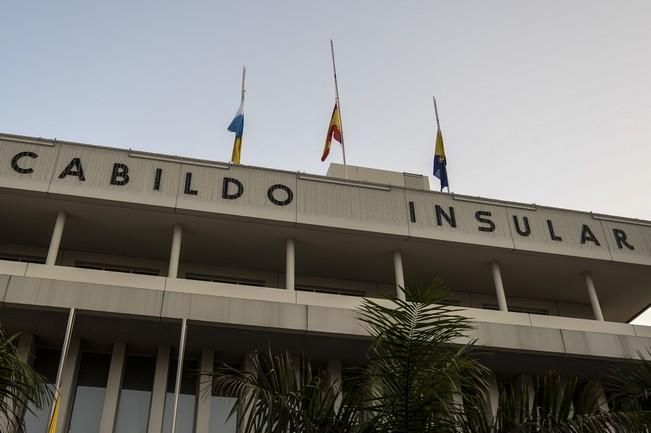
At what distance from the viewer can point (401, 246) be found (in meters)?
19.9

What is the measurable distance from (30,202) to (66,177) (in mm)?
1142

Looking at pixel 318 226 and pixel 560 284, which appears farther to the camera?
pixel 560 284

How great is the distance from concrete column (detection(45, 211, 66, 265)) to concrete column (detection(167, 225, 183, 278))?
2823 millimetres

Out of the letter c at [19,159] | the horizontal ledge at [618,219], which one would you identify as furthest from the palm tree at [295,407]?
the horizontal ledge at [618,219]

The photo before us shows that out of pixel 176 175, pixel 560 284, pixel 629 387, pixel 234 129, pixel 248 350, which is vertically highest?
pixel 234 129

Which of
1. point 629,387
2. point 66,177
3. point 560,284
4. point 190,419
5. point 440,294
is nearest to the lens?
point 440,294

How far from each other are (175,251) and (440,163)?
11.0 m

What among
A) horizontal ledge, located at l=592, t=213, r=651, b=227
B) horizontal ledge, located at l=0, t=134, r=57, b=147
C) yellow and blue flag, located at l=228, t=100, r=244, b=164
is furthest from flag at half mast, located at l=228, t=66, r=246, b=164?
horizontal ledge, located at l=592, t=213, r=651, b=227

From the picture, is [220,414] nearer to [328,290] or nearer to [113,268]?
[113,268]

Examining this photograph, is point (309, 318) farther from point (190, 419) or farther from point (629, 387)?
point (629, 387)

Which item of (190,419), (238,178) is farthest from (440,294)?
(238,178)

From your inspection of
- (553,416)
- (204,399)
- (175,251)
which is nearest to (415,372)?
(553,416)

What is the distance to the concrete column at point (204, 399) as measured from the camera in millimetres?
15547

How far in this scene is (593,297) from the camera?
20.8 metres
